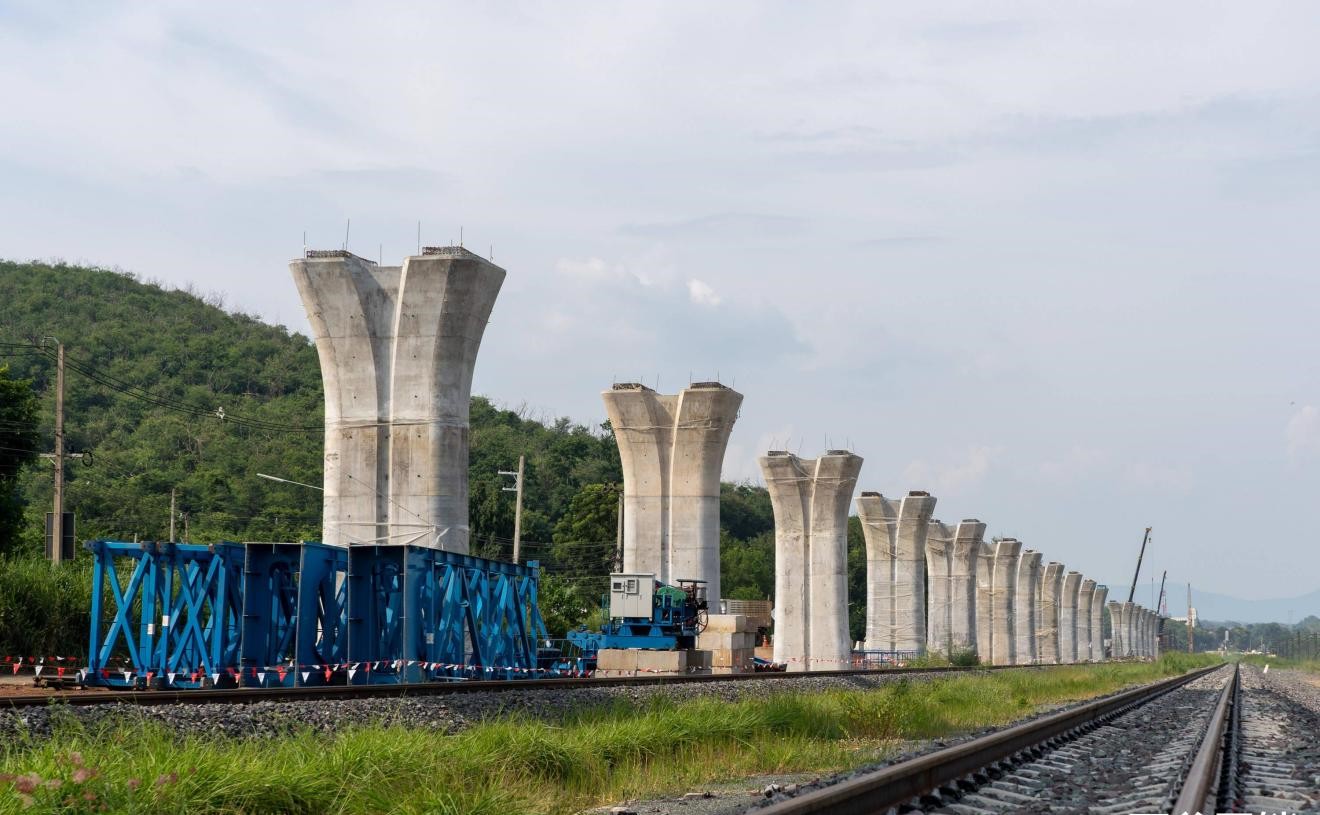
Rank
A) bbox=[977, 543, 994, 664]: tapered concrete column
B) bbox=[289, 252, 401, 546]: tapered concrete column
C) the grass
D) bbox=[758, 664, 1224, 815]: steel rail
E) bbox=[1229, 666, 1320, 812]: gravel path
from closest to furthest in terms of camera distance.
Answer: bbox=[758, 664, 1224, 815]: steel rail → the grass → bbox=[1229, 666, 1320, 812]: gravel path → bbox=[289, 252, 401, 546]: tapered concrete column → bbox=[977, 543, 994, 664]: tapered concrete column

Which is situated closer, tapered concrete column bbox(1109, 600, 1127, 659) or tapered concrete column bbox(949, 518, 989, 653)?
tapered concrete column bbox(949, 518, 989, 653)

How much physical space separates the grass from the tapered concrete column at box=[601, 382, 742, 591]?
20.7 m

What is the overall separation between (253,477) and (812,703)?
240ft

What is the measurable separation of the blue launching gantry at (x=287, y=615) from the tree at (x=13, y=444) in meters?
16.0

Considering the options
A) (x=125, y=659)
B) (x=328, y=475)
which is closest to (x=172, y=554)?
(x=328, y=475)

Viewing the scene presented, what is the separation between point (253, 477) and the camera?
8912 cm

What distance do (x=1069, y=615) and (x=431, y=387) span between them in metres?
115

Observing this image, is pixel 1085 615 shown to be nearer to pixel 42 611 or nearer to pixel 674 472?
pixel 674 472

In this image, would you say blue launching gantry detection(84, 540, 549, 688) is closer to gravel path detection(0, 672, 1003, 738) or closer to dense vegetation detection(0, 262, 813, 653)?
gravel path detection(0, 672, 1003, 738)

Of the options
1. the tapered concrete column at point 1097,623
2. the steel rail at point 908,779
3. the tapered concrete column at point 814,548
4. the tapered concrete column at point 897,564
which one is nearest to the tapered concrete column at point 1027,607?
the tapered concrete column at point 897,564

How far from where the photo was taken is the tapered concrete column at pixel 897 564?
64.1 metres

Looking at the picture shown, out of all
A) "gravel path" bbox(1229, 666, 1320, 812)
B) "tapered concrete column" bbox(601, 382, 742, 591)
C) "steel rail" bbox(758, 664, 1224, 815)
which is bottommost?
"gravel path" bbox(1229, 666, 1320, 812)

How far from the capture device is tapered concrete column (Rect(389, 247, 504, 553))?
2858 centimetres

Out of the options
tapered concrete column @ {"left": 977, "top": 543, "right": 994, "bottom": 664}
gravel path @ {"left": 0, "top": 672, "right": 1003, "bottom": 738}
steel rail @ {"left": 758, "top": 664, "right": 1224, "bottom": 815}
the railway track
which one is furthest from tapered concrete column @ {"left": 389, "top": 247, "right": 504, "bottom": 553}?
tapered concrete column @ {"left": 977, "top": 543, "right": 994, "bottom": 664}
